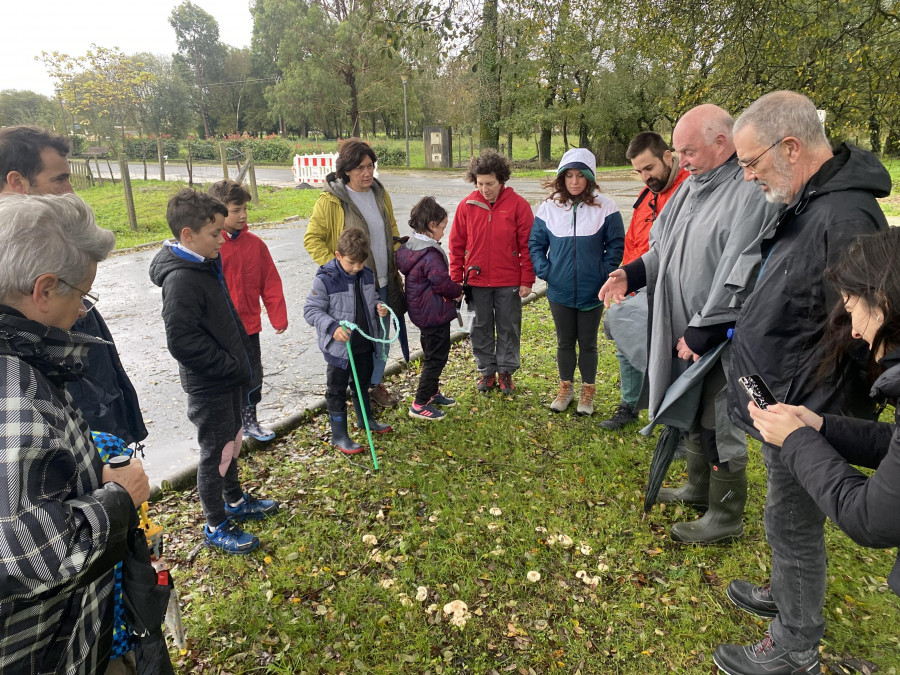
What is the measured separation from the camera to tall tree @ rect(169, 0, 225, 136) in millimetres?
53531

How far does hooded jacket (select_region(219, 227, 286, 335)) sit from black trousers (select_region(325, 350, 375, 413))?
629mm

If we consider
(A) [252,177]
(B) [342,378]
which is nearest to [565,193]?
(B) [342,378]

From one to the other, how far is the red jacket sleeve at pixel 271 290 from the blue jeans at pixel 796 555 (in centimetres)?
329

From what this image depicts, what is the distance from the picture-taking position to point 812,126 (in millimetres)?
2145

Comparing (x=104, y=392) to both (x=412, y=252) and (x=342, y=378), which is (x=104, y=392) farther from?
(x=412, y=252)

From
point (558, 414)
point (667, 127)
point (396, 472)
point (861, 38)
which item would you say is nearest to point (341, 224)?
point (396, 472)

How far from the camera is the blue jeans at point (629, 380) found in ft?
13.8

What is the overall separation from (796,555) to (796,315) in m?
0.97

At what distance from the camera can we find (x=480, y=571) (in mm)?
3004

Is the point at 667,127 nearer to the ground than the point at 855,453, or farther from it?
farther from it

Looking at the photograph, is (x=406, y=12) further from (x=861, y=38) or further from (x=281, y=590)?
(x=281, y=590)

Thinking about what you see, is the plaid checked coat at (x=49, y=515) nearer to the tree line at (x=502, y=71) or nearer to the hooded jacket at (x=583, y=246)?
the hooded jacket at (x=583, y=246)

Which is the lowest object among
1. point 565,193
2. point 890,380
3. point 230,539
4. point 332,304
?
point 230,539

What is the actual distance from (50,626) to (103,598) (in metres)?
0.17
